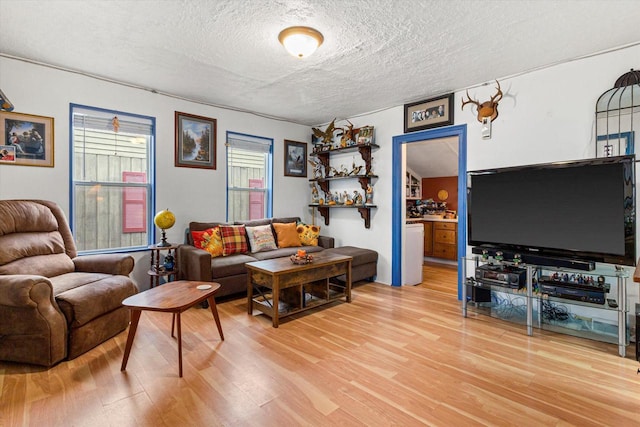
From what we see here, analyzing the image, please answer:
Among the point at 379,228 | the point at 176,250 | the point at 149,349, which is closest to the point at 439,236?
the point at 379,228

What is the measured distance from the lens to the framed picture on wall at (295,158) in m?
5.16

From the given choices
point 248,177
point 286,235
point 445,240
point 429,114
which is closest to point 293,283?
point 286,235

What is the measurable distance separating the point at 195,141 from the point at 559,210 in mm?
4109

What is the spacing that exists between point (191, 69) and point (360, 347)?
306cm

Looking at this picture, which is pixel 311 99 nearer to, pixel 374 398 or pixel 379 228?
pixel 379 228

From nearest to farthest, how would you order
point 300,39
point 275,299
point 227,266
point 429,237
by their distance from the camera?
point 300,39 → point 275,299 → point 227,266 → point 429,237

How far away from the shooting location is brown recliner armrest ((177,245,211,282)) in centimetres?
332

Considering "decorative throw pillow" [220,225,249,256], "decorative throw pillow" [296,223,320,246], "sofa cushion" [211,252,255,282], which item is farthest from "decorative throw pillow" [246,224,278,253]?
"decorative throw pillow" [296,223,320,246]

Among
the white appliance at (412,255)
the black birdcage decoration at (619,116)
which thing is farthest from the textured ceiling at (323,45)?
the white appliance at (412,255)

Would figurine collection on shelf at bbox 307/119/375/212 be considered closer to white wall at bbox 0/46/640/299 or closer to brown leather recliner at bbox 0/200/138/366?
white wall at bbox 0/46/640/299

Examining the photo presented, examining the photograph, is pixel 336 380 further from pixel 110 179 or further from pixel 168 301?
pixel 110 179

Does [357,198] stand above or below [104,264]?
above

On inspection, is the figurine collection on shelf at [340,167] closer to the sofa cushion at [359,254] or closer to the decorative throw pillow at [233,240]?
the sofa cushion at [359,254]

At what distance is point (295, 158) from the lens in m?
5.29
